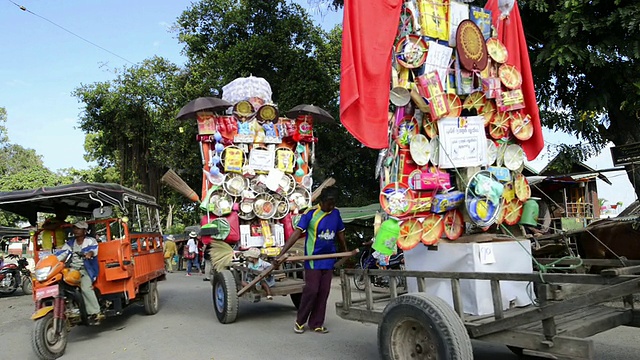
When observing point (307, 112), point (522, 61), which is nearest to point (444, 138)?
point (522, 61)

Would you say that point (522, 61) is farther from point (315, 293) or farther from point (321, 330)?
point (321, 330)

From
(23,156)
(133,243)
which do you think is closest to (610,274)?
(133,243)

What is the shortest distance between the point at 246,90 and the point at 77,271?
14.5 ft

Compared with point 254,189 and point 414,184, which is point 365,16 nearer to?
point 414,184

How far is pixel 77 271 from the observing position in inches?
265

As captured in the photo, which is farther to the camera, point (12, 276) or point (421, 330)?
point (12, 276)

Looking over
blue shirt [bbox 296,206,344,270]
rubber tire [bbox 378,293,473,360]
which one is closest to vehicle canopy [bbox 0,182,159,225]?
blue shirt [bbox 296,206,344,270]

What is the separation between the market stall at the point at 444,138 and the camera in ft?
15.6

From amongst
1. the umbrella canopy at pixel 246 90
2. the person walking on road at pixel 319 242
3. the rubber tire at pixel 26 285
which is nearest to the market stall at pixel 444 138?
the person walking on road at pixel 319 242

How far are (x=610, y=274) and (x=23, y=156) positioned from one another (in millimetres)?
42993

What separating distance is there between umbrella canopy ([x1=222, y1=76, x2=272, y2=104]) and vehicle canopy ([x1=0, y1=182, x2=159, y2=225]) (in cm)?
256

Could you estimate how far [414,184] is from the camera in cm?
486

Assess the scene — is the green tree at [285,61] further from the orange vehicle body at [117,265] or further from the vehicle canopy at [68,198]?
the orange vehicle body at [117,265]

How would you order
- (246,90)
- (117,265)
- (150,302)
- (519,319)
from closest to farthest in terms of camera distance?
(519,319) → (117,265) → (150,302) → (246,90)
